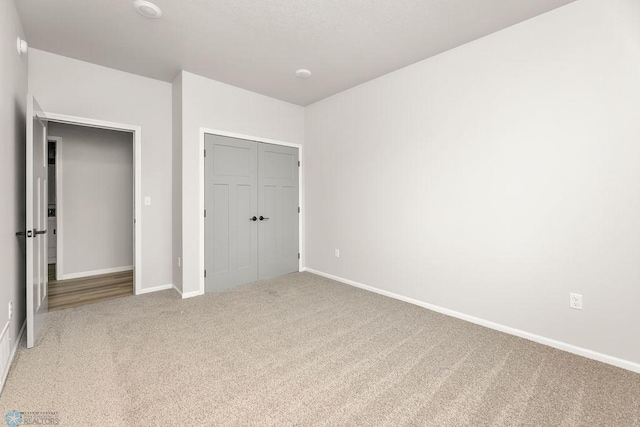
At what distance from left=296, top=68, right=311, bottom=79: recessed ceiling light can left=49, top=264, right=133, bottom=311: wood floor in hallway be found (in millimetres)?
3363

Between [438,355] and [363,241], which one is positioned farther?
[363,241]

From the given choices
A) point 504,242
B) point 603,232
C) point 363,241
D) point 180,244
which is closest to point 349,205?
point 363,241

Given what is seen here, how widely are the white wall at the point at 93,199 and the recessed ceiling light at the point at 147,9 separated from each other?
2.71m

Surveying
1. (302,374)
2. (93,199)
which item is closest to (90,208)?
(93,199)

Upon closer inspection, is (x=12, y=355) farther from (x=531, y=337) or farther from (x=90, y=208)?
(x=531, y=337)

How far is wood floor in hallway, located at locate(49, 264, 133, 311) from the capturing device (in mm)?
3361

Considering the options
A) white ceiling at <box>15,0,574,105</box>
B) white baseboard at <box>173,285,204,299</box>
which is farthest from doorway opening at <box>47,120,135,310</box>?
white ceiling at <box>15,0,574,105</box>

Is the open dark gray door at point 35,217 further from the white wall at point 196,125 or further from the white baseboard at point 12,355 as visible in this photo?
the white wall at point 196,125

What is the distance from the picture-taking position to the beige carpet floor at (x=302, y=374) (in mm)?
1607

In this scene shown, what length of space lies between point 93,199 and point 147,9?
334cm

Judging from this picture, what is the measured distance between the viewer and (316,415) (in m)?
1.59

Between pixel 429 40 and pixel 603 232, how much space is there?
2.14 metres

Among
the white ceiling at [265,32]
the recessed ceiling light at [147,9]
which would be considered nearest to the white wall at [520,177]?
the white ceiling at [265,32]

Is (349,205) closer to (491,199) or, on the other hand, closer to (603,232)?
(491,199)
